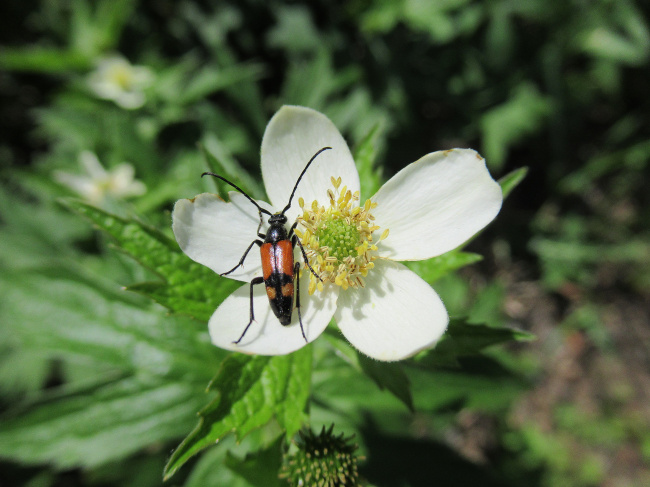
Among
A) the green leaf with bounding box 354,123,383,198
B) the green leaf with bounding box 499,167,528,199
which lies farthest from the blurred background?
the green leaf with bounding box 499,167,528,199

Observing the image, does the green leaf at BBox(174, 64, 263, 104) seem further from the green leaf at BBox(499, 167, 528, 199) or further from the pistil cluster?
the green leaf at BBox(499, 167, 528, 199)

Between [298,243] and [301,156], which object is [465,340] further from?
[301,156]

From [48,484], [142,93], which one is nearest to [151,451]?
[48,484]

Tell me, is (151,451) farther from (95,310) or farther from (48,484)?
(95,310)

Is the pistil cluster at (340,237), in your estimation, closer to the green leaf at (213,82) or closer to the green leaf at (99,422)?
the green leaf at (99,422)

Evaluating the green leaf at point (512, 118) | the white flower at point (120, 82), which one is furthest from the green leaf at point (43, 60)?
the green leaf at point (512, 118)

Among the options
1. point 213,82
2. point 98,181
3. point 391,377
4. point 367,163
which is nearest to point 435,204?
point 367,163
